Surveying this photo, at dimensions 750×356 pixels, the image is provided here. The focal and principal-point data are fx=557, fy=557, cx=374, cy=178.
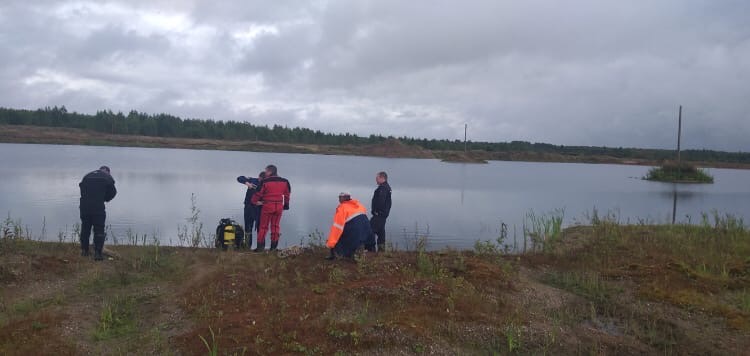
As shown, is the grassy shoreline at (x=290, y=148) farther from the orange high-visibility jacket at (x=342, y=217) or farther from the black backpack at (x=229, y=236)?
the orange high-visibility jacket at (x=342, y=217)

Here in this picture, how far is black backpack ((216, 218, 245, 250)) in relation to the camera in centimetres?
1011

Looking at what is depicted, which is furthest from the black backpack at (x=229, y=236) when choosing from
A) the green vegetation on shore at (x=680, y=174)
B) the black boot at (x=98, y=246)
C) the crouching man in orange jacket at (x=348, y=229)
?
the green vegetation on shore at (x=680, y=174)

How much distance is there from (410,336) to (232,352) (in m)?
1.80

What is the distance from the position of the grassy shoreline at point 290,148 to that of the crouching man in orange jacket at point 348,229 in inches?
2364

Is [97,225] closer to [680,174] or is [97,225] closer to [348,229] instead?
[348,229]

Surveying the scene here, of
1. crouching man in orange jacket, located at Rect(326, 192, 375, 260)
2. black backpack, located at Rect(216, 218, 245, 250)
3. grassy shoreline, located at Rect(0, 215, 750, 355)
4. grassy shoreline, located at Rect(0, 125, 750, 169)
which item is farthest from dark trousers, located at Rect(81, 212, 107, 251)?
grassy shoreline, located at Rect(0, 125, 750, 169)

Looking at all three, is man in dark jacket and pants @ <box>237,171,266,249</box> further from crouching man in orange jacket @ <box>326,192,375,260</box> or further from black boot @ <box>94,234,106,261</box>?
black boot @ <box>94,234,106,261</box>

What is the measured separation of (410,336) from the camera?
19.1 ft

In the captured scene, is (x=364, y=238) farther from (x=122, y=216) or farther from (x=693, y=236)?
(x=122, y=216)

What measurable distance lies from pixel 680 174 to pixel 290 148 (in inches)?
1963

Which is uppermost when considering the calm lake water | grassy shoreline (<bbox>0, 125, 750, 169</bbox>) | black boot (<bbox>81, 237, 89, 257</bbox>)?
grassy shoreline (<bbox>0, 125, 750, 169</bbox>)

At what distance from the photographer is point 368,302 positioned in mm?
6641

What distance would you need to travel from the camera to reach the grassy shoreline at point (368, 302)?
573 centimetres

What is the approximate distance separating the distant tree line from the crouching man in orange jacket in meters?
73.1
